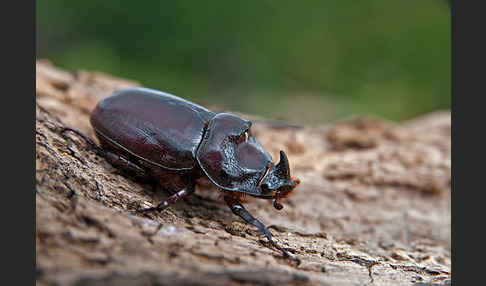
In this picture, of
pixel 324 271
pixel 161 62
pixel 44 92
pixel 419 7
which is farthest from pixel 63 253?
pixel 419 7

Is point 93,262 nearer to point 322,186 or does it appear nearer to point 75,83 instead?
point 322,186

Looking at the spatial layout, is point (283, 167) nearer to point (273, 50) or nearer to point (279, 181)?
point (279, 181)

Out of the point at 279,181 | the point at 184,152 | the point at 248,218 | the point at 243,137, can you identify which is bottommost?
the point at 248,218

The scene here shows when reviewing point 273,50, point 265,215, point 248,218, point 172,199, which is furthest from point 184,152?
point 273,50

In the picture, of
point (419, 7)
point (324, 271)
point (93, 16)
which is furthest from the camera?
point (419, 7)

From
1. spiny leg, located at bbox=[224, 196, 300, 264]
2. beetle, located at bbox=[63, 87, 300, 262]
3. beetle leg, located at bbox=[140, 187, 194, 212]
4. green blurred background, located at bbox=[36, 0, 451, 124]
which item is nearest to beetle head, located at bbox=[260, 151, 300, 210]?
beetle, located at bbox=[63, 87, 300, 262]

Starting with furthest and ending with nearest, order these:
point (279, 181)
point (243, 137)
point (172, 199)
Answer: point (243, 137), point (279, 181), point (172, 199)

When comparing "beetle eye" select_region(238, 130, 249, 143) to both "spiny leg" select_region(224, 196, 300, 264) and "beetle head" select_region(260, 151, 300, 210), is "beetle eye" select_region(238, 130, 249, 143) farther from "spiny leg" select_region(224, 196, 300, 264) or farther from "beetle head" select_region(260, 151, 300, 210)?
"spiny leg" select_region(224, 196, 300, 264)

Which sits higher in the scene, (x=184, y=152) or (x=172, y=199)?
(x=184, y=152)
